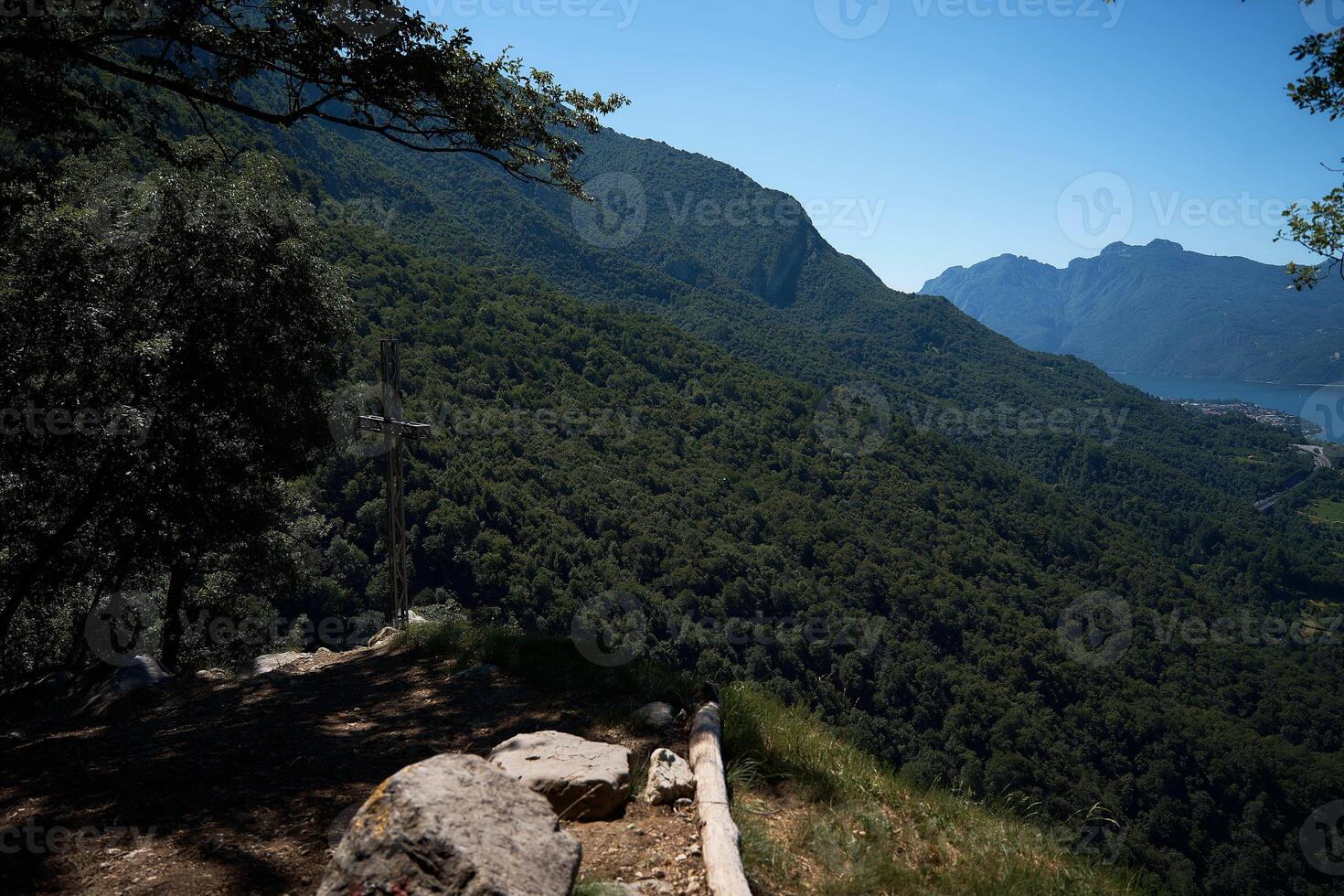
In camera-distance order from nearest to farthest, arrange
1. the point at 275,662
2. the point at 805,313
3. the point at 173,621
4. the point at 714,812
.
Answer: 1. the point at 714,812
2. the point at 275,662
3. the point at 173,621
4. the point at 805,313

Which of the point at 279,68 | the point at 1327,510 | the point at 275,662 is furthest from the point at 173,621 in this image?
the point at 1327,510

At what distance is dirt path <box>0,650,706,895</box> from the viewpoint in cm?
342

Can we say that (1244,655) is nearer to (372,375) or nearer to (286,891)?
(372,375)

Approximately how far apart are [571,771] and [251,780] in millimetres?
2322

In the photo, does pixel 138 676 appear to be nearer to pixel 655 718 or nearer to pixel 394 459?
pixel 394 459

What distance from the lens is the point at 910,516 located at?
69.9 m

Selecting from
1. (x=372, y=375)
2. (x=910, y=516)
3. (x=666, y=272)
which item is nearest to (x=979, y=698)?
(x=910, y=516)

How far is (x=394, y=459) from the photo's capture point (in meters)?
12.0

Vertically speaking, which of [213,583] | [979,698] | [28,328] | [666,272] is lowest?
[979,698]

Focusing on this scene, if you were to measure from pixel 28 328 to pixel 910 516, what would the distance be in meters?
68.7

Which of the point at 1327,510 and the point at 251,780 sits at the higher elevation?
the point at 251,780

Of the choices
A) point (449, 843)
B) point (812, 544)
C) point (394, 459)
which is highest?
point (449, 843)

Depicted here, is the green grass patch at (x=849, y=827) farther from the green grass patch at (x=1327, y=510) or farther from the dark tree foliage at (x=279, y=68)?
the green grass patch at (x=1327, y=510)

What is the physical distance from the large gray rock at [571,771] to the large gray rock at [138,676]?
6.55 m
